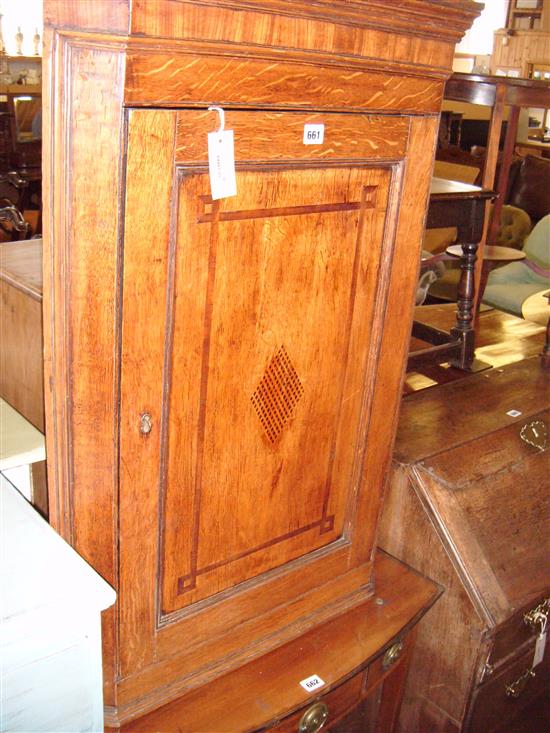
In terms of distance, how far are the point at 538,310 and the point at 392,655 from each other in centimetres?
204

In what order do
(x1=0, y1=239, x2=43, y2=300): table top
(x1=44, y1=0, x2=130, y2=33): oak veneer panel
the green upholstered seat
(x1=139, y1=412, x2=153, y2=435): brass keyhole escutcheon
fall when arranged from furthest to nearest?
the green upholstered seat, (x1=0, y1=239, x2=43, y2=300): table top, (x1=139, y1=412, x2=153, y2=435): brass keyhole escutcheon, (x1=44, y1=0, x2=130, y2=33): oak veneer panel

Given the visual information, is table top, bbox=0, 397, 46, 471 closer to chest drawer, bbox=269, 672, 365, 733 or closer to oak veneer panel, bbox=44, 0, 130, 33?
chest drawer, bbox=269, 672, 365, 733

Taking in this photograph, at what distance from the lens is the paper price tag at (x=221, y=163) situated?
1.07m

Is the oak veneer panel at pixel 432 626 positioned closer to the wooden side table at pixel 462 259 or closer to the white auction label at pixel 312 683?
the white auction label at pixel 312 683

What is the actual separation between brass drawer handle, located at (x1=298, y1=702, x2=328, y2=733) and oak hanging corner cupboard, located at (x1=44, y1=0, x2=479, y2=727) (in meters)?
0.14

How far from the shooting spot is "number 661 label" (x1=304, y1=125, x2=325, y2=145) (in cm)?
118

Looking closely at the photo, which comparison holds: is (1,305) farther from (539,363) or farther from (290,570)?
(539,363)

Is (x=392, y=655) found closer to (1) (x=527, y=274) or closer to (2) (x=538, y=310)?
(2) (x=538, y=310)

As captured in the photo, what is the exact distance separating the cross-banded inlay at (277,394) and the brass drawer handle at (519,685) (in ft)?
3.48

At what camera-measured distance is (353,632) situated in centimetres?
161

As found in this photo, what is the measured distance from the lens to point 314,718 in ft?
4.98

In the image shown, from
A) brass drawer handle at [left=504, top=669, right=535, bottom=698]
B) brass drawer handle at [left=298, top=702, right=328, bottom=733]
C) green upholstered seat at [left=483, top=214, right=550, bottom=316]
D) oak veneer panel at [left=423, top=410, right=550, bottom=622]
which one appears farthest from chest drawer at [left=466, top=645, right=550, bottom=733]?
green upholstered seat at [left=483, top=214, right=550, bottom=316]

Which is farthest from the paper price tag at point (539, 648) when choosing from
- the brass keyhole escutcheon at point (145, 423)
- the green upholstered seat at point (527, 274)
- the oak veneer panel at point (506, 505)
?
the green upholstered seat at point (527, 274)

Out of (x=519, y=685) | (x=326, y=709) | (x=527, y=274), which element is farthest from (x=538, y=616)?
(x=527, y=274)
